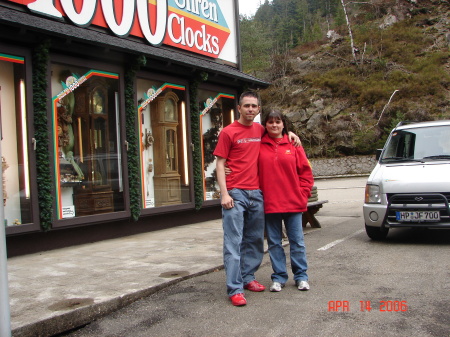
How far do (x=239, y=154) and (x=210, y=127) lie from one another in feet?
21.6

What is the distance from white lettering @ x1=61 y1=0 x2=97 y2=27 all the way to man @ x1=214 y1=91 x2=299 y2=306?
15.6ft

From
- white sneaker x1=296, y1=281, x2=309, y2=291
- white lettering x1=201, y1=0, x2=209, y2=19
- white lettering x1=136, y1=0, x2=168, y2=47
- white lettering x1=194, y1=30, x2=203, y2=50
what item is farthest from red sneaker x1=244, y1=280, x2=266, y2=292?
white lettering x1=201, y1=0, x2=209, y2=19

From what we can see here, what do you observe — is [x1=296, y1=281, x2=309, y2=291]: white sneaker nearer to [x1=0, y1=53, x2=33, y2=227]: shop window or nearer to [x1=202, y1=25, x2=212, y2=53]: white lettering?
[x1=0, y1=53, x2=33, y2=227]: shop window

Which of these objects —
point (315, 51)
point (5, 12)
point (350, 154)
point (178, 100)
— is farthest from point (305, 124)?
point (5, 12)

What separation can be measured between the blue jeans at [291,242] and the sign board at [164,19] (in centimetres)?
539

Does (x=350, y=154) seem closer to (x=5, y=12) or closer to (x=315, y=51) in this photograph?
(x=315, y=51)

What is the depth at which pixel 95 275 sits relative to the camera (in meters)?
5.18

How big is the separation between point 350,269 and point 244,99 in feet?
8.19

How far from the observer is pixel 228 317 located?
381 cm

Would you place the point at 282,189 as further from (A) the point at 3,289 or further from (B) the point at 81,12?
(B) the point at 81,12

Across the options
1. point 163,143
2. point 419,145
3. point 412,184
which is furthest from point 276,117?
point 163,143

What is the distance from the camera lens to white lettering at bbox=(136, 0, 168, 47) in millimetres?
9172


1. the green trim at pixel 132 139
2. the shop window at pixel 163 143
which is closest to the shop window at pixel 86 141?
the green trim at pixel 132 139

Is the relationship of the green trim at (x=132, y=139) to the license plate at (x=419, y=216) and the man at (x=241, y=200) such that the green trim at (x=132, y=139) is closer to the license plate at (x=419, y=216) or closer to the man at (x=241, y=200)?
the man at (x=241, y=200)
